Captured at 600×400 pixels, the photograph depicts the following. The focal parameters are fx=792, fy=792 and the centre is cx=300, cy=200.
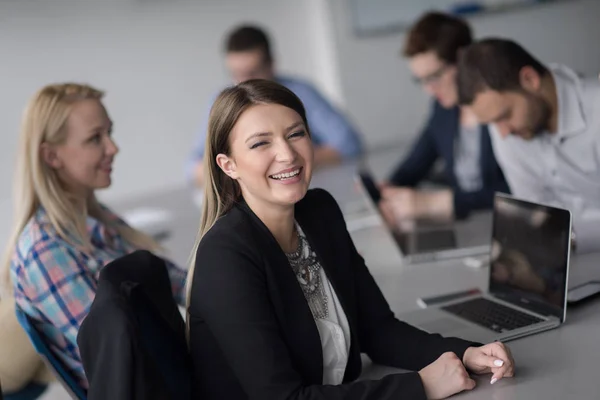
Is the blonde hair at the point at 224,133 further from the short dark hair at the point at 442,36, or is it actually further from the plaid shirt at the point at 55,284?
the short dark hair at the point at 442,36

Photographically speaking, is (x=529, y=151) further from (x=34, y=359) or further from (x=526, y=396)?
(x=34, y=359)

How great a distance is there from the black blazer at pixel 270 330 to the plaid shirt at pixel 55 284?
1.45 ft

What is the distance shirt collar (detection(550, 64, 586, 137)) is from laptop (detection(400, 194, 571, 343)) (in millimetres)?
635

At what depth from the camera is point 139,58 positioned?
6137mm

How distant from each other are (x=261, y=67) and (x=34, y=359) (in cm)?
219

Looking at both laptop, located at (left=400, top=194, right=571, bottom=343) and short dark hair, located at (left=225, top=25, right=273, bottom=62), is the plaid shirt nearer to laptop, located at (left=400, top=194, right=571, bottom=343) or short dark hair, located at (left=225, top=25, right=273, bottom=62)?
laptop, located at (left=400, top=194, right=571, bottom=343)

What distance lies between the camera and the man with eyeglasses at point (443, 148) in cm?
287

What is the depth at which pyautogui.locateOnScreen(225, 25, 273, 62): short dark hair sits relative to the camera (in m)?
3.80

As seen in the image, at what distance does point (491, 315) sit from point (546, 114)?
0.88m

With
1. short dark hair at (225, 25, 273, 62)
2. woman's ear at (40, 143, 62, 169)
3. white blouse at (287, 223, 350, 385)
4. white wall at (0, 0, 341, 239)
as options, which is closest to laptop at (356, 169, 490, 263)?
white blouse at (287, 223, 350, 385)

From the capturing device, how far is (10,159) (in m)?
5.79

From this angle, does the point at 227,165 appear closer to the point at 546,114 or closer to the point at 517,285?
the point at 517,285

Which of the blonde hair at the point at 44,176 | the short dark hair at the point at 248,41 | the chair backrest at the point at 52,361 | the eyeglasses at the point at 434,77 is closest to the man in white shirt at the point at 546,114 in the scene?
the eyeglasses at the point at 434,77

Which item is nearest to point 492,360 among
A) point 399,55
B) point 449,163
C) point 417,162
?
point 449,163
